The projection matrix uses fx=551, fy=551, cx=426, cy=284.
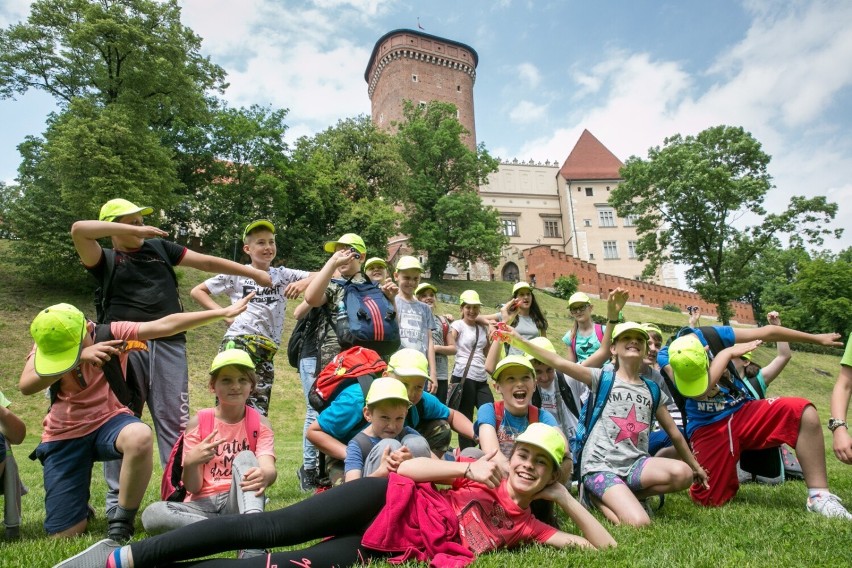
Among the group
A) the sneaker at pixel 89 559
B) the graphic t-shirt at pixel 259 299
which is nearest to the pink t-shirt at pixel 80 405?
the sneaker at pixel 89 559

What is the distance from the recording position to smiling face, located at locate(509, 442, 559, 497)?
3270mm

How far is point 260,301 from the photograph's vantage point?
5.43 m

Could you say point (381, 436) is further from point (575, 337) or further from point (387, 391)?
point (575, 337)

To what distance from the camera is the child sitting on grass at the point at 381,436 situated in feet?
11.6

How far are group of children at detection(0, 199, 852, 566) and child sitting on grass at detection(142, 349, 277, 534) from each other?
0.04ft

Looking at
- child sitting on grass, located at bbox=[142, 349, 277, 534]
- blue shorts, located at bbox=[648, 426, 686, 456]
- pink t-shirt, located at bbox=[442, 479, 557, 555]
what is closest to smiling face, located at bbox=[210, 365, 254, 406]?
child sitting on grass, located at bbox=[142, 349, 277, 534]

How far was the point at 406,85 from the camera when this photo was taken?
186ft

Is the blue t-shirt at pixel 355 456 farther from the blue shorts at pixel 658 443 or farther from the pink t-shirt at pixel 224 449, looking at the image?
the blue shorts at pixel 658 443

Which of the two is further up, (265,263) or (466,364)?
(265,263)

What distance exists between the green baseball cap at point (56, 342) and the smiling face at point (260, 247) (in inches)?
78.5

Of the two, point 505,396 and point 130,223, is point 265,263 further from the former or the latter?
point 505,396

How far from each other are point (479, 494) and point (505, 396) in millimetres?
1318

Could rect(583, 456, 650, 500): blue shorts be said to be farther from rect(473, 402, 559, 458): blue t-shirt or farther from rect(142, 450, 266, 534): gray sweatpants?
rect(142, 450, 266, 534): gray sweatpants

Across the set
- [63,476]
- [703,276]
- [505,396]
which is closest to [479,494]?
[505,396]
